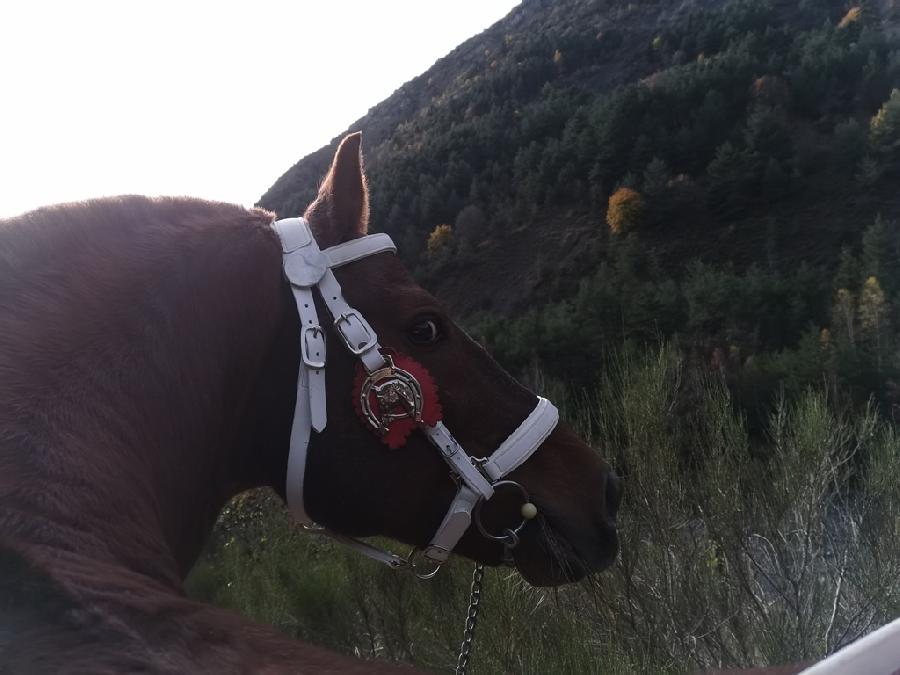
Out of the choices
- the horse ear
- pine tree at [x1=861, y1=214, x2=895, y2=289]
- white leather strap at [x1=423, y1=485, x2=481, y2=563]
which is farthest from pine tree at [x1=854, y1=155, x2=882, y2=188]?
white leather strap at [x1=423, y1=485, x2=481, y2=563]

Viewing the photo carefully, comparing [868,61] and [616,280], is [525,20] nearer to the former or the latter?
[868,61]

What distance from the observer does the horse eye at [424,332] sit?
193cm

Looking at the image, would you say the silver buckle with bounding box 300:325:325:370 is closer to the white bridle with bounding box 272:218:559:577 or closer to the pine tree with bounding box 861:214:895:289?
the white bridle with bounding box 272:218:559:577

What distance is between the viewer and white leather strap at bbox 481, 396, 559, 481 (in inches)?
78.0

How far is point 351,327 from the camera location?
183 cm

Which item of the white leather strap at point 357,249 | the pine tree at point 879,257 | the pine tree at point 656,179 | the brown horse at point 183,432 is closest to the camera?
the brown horse at point 183,432

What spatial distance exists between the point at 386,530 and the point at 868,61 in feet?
114

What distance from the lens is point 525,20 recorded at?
7706 cm

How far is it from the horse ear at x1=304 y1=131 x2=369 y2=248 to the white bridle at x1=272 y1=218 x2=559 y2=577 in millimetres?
63

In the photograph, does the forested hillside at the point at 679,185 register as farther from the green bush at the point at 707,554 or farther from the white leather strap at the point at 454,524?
the white leather strap at the point at 454,524

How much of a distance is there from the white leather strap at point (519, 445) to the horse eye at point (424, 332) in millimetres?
374

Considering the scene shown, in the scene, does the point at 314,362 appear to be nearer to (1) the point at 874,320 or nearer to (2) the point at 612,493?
(2) the point at 612,493

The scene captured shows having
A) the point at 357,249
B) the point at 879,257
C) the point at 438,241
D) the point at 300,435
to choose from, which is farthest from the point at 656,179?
the point at 300,435

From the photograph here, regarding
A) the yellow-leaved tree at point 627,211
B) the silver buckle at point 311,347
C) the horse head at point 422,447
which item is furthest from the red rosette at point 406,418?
the yellow-leaved tree at point 627,211
